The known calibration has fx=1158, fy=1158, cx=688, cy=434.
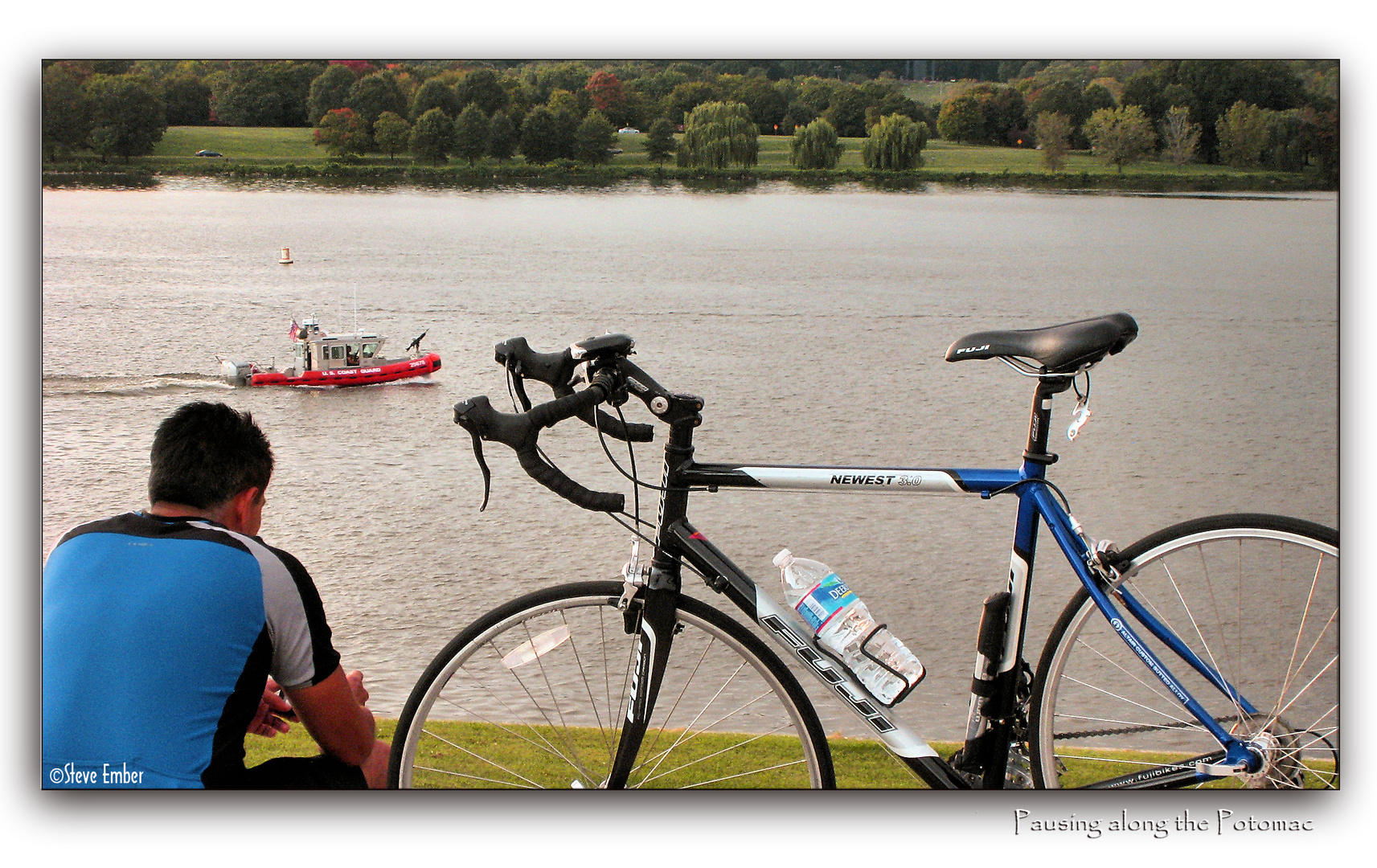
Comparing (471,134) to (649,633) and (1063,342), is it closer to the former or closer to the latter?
(649,633)

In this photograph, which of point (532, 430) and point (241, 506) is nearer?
point (532, 430)

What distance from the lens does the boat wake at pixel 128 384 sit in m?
2.97

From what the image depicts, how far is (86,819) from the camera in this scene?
228 centimetres

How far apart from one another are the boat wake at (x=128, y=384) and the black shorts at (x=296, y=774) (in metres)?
1.23

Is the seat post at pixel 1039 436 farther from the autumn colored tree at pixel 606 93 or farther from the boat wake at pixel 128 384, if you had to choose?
the boat wake at pixel 128 384

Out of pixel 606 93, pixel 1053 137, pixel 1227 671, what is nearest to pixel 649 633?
pixel 1227 671

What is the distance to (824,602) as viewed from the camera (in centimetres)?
186

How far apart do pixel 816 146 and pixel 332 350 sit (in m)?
2.64

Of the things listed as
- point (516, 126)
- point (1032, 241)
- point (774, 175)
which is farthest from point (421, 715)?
point (1032, 241)

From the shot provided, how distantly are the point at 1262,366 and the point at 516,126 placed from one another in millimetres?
2710

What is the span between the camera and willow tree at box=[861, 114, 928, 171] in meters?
3.24

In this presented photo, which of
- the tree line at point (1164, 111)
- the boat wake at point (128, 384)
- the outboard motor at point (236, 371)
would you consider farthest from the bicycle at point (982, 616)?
the outboard motor at point (236, 371)

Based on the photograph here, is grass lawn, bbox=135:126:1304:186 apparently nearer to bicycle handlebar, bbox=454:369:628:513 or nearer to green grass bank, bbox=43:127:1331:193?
green grass bank, bbox=43:127:1331:193

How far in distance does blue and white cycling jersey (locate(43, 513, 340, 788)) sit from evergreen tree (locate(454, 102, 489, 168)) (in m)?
1.72
